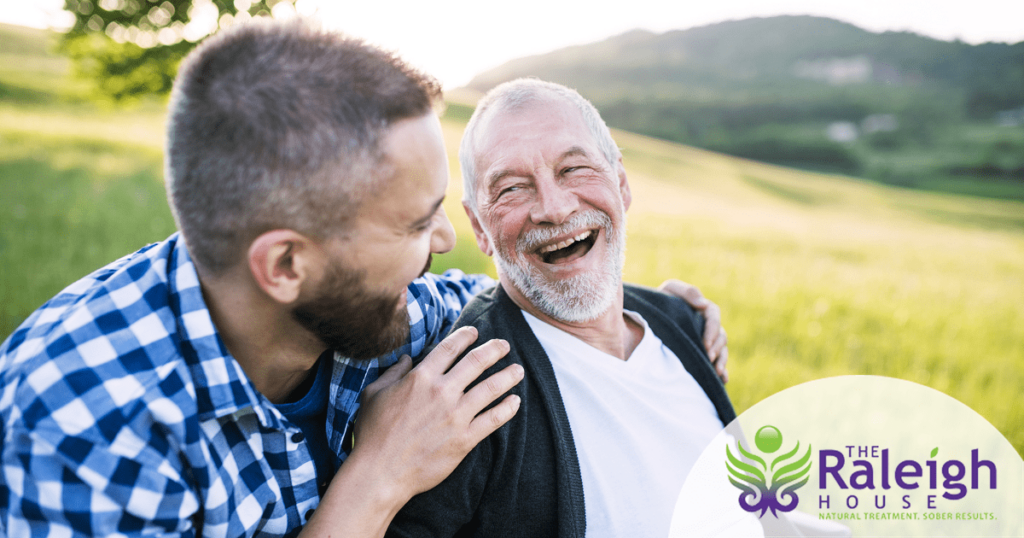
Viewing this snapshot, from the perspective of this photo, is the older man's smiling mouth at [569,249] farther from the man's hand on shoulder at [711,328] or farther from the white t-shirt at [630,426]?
the man's hand on shoulder at [711,328]

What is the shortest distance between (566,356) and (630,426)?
39 cm

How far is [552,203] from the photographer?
8.47ft

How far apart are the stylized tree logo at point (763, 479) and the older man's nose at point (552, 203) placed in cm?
125

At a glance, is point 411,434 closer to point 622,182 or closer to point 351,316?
point 351,316

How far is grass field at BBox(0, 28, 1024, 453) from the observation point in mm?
5379

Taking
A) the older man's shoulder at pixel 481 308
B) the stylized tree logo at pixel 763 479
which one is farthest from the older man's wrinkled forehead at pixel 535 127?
the stylized tree logo at pixel 763 479

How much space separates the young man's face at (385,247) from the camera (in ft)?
5.87

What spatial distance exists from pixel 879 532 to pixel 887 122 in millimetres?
80921

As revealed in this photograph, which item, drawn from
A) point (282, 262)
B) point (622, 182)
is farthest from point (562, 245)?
point (282, 262)

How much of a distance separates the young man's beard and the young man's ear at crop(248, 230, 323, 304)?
2.9 inches

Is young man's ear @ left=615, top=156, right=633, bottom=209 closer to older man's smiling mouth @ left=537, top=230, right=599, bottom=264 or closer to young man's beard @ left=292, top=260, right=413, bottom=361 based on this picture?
older man's smiling mouth @ left=537, top=230, right=599, bottom=264

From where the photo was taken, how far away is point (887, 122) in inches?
2761

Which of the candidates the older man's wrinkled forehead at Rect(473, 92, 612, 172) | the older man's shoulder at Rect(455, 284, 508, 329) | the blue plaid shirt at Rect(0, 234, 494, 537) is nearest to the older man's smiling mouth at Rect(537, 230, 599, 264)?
the older man's shoulder at Rect(455, 284, 508, 329)

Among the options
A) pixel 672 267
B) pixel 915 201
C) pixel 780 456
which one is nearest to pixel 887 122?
pixel 915 201
